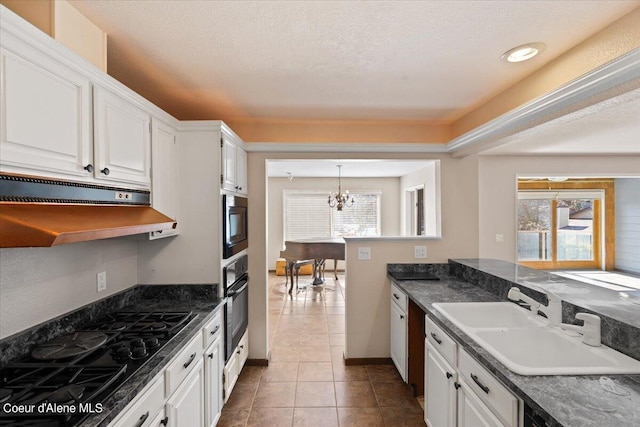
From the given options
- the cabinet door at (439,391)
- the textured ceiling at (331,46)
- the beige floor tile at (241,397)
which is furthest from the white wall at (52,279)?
the cabinet door at (439,391)

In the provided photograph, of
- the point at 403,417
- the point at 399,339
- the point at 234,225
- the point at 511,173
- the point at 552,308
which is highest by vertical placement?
the point at 511,173

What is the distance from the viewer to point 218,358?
2.11 meters

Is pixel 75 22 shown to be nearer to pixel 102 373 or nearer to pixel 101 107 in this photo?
pixel 101 107

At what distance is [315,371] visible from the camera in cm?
291

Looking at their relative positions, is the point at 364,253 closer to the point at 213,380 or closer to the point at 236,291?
the point at 236,291

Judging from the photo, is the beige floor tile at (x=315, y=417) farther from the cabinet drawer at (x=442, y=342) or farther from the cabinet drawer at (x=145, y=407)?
the cabinet drawer at (x=145, y=407)

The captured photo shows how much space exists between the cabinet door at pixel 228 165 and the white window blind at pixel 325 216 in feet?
16.6

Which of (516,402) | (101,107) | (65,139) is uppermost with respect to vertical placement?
(101,107)

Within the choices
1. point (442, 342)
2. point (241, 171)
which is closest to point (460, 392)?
point (442, 342)

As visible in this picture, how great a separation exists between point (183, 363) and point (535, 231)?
619 centimetres

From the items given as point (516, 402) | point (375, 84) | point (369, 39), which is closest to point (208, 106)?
point (375, 84)

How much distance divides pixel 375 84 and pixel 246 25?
1024 millimetres

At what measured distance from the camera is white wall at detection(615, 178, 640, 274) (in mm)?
5207

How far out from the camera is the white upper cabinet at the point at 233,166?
2.28 meters
